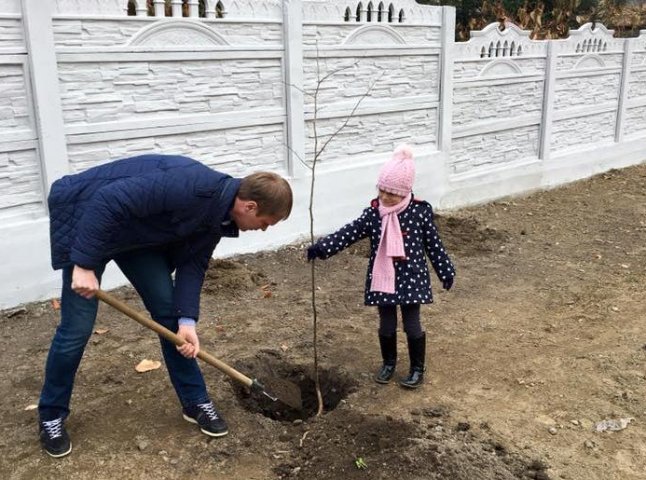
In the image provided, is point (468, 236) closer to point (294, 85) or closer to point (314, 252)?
point (294, 85)

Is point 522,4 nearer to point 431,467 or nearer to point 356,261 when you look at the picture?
point 356,261

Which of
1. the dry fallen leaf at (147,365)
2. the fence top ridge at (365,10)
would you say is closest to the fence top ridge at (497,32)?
the fence top ridge at (365,10)

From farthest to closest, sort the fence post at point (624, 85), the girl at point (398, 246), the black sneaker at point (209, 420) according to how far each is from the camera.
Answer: the fence post at point (624, 85) → the girl at point (398, 246) → the black sneaker at point (209, 420)

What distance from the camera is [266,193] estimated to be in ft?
9.00

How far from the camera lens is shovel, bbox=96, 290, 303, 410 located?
2.93 metres

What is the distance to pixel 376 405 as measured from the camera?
3662 millimetres

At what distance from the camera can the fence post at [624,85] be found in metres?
10.6

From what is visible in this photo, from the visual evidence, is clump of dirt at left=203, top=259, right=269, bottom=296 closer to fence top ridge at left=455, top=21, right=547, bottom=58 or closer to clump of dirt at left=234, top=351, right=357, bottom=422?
clump of dirt at left=234, top=351, right=357, bottom=422

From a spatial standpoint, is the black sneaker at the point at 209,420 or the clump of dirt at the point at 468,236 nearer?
the black sneaker at the point at 209,420

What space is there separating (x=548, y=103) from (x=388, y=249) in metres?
6.52

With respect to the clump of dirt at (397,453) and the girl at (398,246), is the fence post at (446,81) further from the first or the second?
the clump of dirt at (397,453)

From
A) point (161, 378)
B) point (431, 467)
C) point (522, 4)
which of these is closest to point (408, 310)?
point (431, 467)

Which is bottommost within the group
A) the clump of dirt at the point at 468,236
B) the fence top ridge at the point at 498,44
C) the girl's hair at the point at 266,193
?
the clump of dirt at the point at 468,236

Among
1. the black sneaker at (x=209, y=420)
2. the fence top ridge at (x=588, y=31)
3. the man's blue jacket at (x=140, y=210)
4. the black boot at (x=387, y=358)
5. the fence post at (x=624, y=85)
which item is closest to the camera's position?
the man's blue jacket at (x=140, y=210)
